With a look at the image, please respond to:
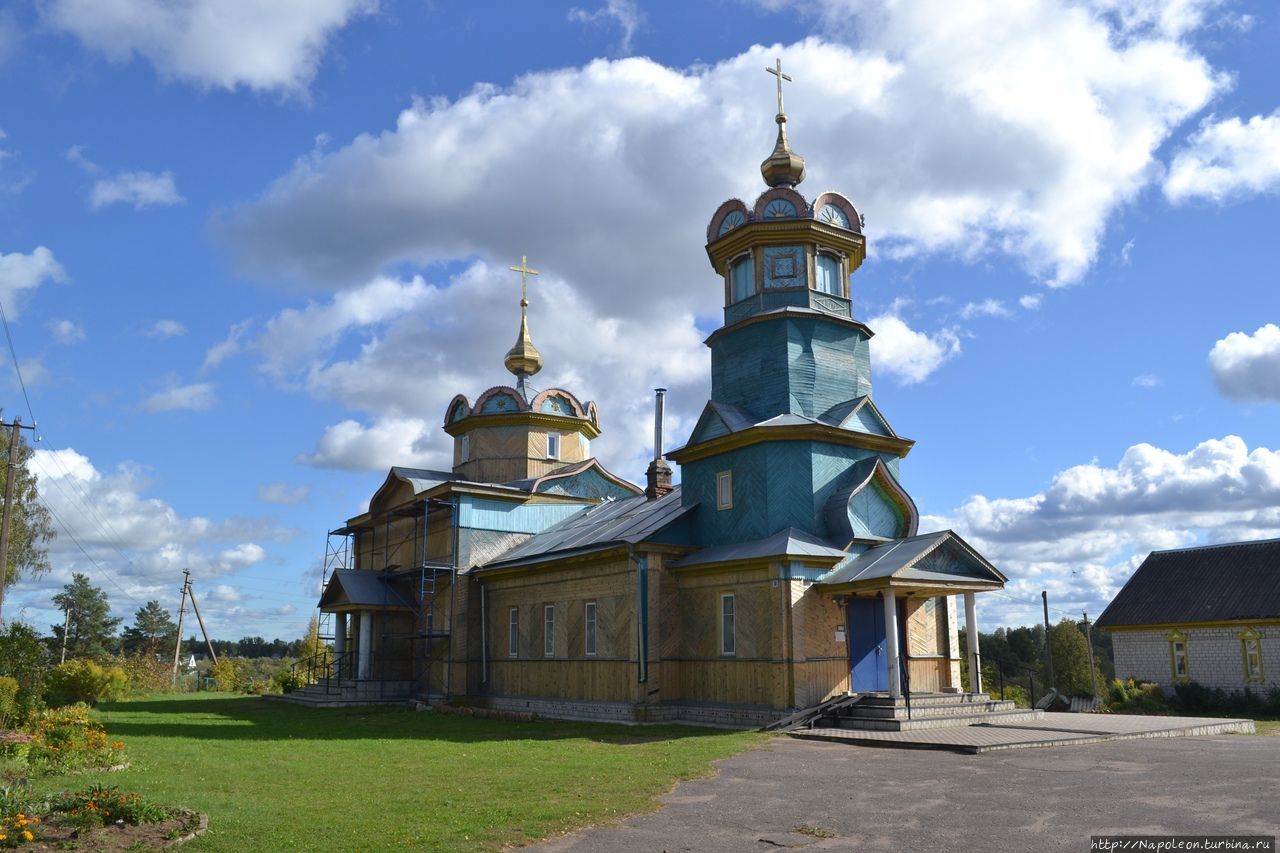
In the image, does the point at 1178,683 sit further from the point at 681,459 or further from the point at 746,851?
the point at 746,851

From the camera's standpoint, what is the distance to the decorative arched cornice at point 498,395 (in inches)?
1372

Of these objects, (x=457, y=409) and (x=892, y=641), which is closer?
(x=892, y=641)

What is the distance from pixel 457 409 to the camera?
36.2m

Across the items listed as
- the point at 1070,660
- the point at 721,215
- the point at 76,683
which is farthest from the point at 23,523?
the point at 1070,660

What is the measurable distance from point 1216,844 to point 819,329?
16.9m

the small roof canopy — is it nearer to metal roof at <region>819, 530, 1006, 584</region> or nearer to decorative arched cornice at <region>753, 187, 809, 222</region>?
metal roof at <region>819, 530, 1006, 584</region>

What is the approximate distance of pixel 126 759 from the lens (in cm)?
1472

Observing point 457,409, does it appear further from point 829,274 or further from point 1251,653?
point 1251,653

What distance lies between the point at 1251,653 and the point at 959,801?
79.4 ft

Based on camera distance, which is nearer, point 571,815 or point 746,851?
point 746,851

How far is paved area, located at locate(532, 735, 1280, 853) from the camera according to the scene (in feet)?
29.0

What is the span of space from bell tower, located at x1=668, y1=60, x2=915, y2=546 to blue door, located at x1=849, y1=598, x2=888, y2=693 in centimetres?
159

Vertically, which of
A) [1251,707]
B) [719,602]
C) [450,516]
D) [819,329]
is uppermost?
[819,329]

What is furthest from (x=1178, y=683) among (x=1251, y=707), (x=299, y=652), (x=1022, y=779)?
(x=299, y=652)
